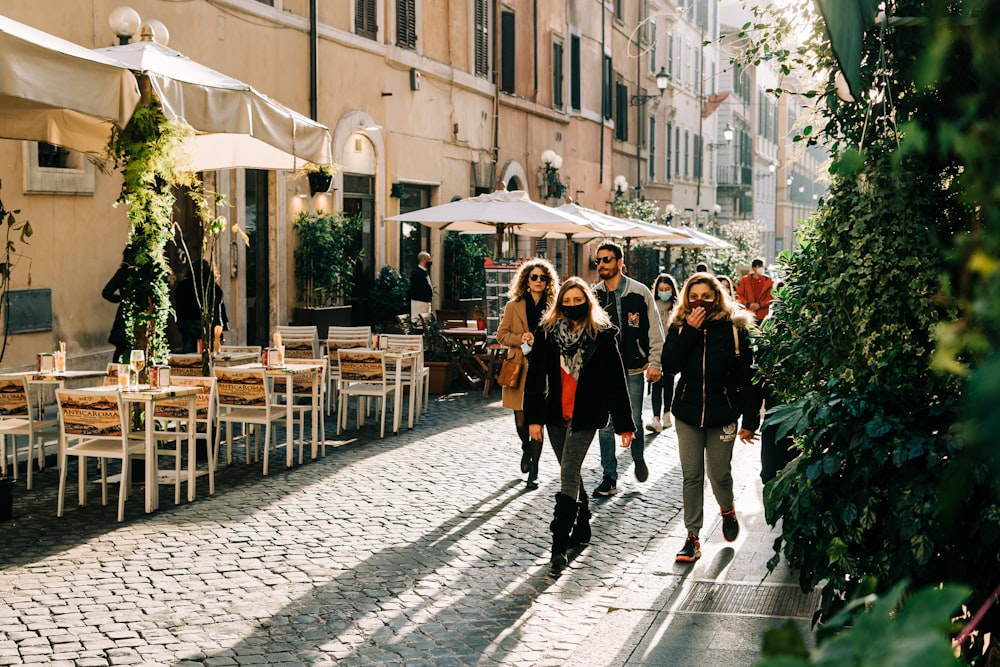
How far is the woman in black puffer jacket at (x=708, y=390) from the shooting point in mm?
7207

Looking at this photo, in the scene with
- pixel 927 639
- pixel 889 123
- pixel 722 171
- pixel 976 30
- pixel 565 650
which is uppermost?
pixel 722 171

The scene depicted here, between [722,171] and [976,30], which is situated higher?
[722,171]

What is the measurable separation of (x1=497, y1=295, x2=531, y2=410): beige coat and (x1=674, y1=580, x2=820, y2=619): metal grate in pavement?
3032mm

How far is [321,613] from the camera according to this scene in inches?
237

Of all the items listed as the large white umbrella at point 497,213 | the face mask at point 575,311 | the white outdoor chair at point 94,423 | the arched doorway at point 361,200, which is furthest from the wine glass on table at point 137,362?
the arched doorway at point 361,200

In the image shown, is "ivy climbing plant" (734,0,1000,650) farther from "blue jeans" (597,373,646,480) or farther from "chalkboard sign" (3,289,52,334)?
"chalkboard sign" (3,289,52,334)

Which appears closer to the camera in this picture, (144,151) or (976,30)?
(976,30)

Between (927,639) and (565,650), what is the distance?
4539mm

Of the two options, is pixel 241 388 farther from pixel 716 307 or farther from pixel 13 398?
pixel 716 307

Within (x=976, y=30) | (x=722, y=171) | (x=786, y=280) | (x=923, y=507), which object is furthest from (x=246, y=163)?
(x=722, y=171)

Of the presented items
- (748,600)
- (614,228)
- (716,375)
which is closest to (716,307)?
(716,375)

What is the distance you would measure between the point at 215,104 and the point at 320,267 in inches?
344

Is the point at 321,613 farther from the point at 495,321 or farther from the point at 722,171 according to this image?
the point at 722,171

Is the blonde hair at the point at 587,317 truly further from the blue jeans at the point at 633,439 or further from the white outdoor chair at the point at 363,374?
the white outdoor chair at the point at 363,374
